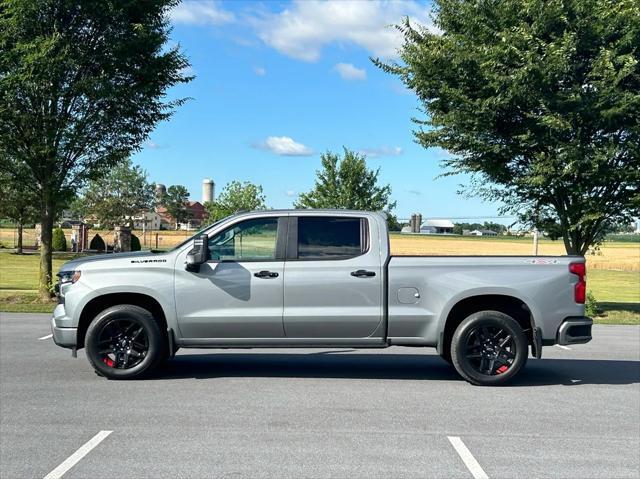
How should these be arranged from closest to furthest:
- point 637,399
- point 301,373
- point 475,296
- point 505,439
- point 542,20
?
1. point 505,439
2. point 637,399
3. point 475,296
4. point 301,373
5. point 542,20

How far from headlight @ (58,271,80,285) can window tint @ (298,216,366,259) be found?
2.56 metres

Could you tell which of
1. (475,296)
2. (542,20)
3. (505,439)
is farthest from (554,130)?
(505,439)

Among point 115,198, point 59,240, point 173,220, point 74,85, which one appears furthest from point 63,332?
point 173,220

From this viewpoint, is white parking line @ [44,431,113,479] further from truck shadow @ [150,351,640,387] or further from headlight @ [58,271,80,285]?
headlight @ [58,271,80,285]

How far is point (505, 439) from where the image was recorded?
5.57 m

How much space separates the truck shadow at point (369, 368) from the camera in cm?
819

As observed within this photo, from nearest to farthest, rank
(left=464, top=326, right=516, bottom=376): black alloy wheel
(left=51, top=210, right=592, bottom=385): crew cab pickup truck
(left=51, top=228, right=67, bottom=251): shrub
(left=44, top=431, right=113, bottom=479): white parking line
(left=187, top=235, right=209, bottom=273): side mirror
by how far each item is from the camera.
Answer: (left=44, top=431, right=113, bottom=479): white parking line → (left=187, top=235, right=209, bottom=273): side mirror → (left=51, top=210, right=592, bottom=385): crew cab pickup truck → (left=464, top=326, right=516, bottom=376): black alloy wheel → (left=51, top=228, right=67, bottom=251): shrub

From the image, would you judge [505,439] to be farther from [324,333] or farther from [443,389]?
[324,333]

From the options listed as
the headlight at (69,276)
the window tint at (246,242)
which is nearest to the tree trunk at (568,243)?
the window tint at (246,242)

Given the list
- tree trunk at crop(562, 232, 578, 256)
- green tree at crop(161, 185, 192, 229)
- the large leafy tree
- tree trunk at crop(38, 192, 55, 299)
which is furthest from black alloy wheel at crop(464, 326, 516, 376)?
green tree at crop(161, 185, 192, 229)

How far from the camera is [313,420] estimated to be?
6.11m

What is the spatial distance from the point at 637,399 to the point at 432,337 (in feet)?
7.46

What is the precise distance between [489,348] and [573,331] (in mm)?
959

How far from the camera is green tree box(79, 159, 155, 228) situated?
183 ft
